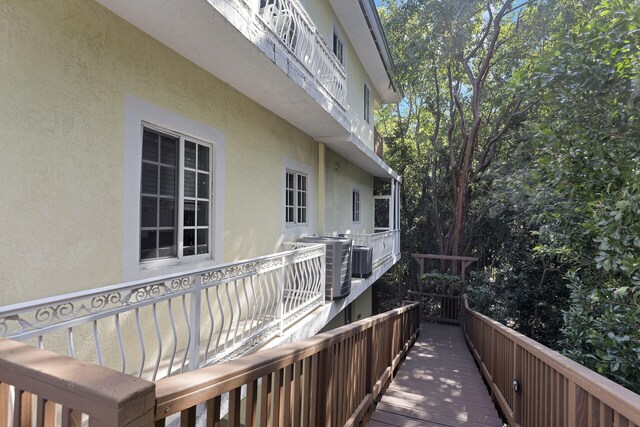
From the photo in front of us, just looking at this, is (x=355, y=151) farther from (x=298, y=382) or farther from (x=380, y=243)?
(x=298, y=382)

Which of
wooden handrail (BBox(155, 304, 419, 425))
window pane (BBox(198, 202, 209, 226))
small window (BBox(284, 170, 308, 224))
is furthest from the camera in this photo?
small window (BBox(284, 170, 308, 224))

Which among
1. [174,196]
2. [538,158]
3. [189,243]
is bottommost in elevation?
[189,243]

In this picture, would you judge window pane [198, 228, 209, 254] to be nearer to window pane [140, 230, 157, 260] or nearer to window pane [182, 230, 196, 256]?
window pane [182, 230, 196, 256]

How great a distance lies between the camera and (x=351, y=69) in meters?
9.26

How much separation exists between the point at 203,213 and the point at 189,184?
43 cm

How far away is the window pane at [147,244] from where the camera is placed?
3.36 metres

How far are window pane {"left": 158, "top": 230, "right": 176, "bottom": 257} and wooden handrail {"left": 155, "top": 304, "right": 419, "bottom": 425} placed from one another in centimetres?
193

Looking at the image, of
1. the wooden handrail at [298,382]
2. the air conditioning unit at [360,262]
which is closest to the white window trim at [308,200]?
the air conditioning unit at [360,262]

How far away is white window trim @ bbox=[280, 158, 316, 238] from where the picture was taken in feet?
19.7

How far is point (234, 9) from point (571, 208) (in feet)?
14.7

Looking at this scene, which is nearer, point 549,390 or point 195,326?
point 549,390

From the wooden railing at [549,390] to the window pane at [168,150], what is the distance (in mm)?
3966

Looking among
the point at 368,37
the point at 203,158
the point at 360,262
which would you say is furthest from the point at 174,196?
the point at 368,37

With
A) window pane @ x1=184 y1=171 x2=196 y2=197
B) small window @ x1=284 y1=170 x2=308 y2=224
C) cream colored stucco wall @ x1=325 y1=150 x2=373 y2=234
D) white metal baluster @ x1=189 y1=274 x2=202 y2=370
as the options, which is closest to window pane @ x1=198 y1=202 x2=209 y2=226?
window pane @ x1=184 y1=171 x2=196 y2=197
